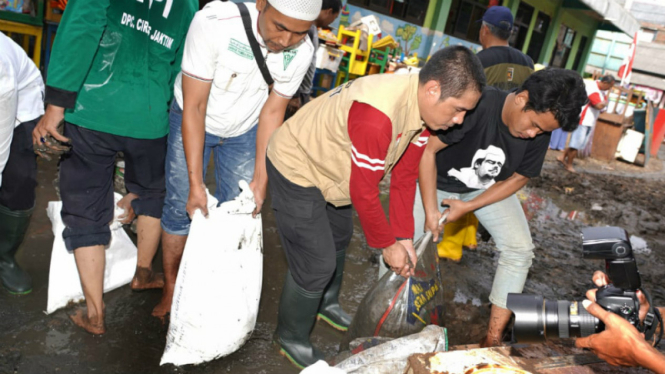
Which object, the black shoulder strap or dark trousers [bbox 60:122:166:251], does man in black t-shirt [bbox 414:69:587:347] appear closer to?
the black shoulder strap

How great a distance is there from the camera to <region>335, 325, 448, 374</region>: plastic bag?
5.58ft

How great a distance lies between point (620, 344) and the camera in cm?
138

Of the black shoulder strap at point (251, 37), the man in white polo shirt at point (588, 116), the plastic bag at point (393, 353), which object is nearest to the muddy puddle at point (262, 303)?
the plastic bag at point (393, 353)

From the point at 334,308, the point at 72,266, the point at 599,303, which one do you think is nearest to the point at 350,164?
the point at 599,303

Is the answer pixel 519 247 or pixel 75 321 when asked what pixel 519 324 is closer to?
pixel 519 247

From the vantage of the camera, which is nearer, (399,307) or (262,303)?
(399,307)

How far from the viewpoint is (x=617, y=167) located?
35.7ft

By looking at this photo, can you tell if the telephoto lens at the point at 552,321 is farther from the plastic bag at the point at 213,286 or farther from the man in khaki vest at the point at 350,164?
the plastic bag at the point at 213,286

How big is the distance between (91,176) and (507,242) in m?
2.14

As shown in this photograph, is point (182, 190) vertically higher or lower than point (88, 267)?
higher

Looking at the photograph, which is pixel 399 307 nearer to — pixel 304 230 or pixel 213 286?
pixel 304 230

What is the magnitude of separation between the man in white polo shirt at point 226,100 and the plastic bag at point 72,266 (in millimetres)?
293

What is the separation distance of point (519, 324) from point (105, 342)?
1820 mm

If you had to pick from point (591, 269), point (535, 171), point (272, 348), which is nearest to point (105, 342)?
point (272, 348)
